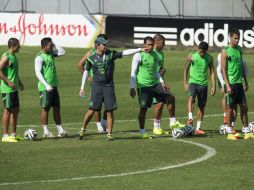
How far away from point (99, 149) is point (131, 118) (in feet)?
21.7

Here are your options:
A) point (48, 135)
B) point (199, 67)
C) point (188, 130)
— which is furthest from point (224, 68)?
point (48, 135)

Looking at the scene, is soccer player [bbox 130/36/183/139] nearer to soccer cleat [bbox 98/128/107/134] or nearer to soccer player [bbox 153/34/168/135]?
soccer player [bbox 153/34/168/135]

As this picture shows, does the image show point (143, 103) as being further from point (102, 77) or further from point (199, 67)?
point (199, 67)

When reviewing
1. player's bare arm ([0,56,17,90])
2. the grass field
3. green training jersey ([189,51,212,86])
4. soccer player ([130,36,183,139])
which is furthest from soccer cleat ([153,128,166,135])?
player's bare arm ([0,56,17,90])

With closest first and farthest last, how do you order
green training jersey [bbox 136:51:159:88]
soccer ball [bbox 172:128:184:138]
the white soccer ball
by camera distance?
soccer ball [bbox 172:128:184:138]
the white soccer ball
green training jersey [bbox 136:51:159:88]

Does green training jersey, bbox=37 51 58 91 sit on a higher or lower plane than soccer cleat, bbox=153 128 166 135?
higher

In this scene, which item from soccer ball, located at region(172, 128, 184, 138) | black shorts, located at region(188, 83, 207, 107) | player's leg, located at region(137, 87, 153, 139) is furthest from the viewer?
black shorts, located at region(188, 83, 207, 107)

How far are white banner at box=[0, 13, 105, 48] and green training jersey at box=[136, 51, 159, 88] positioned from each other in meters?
26.9

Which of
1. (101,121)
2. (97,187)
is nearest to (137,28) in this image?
(101,121)

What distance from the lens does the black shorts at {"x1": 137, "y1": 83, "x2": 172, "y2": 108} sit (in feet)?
65.6

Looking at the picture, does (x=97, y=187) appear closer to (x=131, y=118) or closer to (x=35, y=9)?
(x=131, y=118)

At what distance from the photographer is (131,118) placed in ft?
79.2

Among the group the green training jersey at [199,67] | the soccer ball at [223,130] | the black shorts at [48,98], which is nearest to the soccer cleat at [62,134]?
the black shorts at [48,98]

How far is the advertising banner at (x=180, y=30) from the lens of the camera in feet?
144
